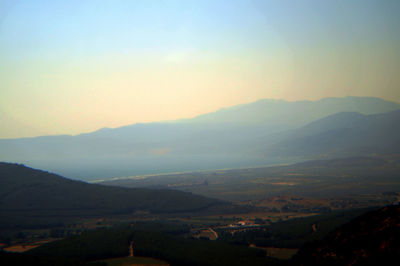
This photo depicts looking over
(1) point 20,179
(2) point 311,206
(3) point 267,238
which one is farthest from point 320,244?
(1) point 20,179

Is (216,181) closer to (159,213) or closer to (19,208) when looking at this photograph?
(159,213)

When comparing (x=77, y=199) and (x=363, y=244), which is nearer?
(x=363, y=244)

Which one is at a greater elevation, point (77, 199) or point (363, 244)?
point (363, 244)

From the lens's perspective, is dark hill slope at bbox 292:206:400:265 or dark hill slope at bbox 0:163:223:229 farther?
dark hill slope at bbox 0:163:223:229
